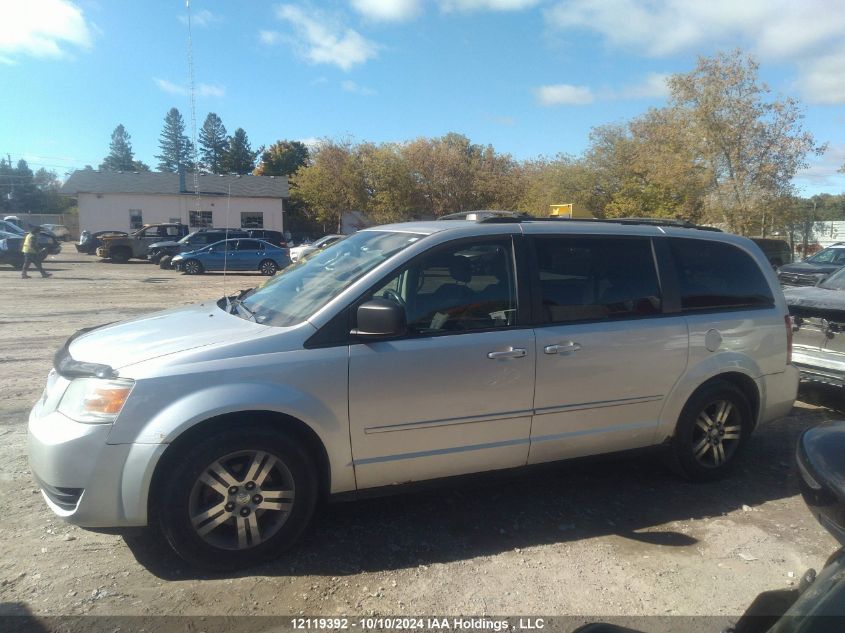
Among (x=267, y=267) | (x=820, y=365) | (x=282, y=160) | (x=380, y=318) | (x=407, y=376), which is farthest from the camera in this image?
(x=282, y=160)

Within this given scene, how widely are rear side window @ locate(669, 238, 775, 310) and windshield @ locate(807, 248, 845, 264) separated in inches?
589

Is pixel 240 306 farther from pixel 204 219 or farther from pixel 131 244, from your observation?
pixel 204 219

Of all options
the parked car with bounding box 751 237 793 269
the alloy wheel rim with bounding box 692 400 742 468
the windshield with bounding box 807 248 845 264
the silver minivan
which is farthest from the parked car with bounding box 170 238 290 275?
the alloy wheel rim with bounding box 692 400 742 468

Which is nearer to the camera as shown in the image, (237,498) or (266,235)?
(237,498)

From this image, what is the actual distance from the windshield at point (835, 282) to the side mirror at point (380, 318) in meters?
6.20

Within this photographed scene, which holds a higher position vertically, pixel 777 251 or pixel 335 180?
pixel 335 180

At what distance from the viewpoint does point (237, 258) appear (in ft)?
80.1

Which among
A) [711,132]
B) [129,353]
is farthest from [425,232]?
[711,132]

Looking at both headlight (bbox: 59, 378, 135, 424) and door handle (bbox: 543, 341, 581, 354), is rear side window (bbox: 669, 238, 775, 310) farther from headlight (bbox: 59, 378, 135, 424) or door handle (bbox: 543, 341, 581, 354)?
headlight (bbox: 59, 378, 135, 424)

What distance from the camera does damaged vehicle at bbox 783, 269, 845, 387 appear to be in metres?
5.91

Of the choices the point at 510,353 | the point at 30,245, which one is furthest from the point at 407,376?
the point at 30,245

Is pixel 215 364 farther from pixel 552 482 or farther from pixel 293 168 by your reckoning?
pixel 293 168

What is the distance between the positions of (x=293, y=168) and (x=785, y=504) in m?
70.4

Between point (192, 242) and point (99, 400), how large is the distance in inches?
1016
